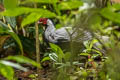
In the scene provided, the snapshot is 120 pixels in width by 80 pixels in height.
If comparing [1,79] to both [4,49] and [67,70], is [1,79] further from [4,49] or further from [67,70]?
[67,70]

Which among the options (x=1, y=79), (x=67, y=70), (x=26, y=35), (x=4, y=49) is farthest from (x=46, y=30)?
(x=67, y=70)

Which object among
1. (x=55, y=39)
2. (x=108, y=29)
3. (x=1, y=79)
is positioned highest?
(x=108, y=29)

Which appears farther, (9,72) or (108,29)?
(108,29)

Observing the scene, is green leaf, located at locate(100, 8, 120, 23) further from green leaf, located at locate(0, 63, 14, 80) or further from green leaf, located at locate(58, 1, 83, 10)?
green leaf, located at locate(0, 63, 14, 80)

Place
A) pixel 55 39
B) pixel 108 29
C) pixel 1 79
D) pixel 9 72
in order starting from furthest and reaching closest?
pixel 55 39, pixel 1 79, pixel 108 29, pixel 9 72

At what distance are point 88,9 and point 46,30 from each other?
3.10 m

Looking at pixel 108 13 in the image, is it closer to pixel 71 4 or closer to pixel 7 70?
pixel 71 4

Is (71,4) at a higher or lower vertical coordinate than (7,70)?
higher

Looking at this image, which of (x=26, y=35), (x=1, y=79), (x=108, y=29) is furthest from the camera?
(x=26, y=35)

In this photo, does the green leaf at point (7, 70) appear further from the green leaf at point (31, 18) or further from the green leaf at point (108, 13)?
the green leaf at point (108, 13)

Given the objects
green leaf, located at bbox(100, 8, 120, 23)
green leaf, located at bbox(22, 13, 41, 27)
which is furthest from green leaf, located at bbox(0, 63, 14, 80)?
green leaf, located at bbox(100, 8, 120, 23)

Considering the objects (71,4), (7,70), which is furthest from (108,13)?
(7,70)

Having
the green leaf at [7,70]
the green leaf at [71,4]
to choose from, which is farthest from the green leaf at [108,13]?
the green leaf at [7,70]

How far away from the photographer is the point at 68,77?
724 millimetres
